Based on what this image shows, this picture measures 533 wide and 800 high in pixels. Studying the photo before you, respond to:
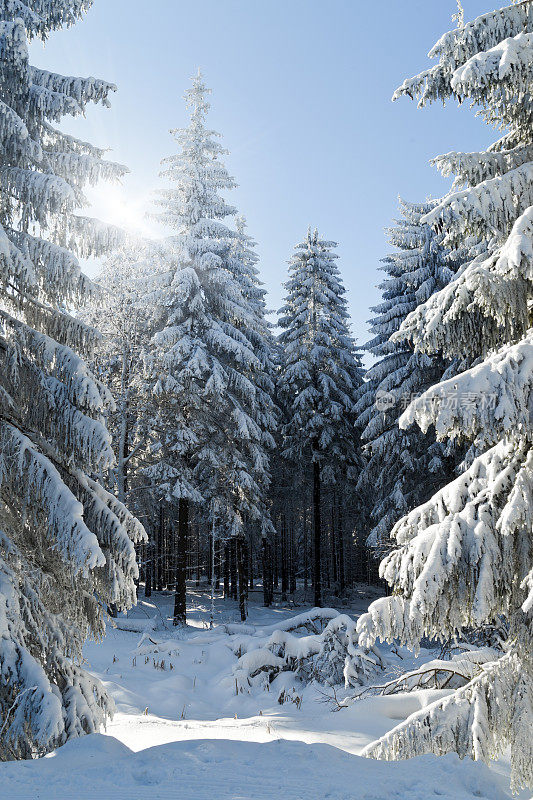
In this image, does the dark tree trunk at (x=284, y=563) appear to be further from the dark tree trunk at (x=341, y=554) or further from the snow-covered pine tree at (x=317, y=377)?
the snow-covered pine tree at (x=317, y=377)

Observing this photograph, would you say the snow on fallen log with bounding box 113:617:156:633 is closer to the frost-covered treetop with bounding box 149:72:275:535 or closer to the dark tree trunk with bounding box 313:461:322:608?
the frost-covered treetop with bounding box 149:72:275:535

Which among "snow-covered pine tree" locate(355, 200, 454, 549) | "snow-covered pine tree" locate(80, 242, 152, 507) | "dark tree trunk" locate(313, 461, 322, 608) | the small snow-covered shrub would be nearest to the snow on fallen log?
"snow-covered pine tree" locate(80, 242, 152, 507)

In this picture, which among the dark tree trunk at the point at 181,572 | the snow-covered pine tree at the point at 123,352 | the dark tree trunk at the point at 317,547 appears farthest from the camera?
the dark tree trunk at the point at 317,547

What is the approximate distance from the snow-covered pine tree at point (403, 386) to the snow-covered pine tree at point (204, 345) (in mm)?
4365

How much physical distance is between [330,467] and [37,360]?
18.7 metres

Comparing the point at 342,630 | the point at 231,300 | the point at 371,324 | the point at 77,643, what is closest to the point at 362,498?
the point at 371,324

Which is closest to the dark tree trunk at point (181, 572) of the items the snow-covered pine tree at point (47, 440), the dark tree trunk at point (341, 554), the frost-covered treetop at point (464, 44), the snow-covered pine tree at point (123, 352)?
the snow-covered pine tree at point (123, 352)

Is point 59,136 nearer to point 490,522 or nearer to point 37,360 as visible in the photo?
point 37,360

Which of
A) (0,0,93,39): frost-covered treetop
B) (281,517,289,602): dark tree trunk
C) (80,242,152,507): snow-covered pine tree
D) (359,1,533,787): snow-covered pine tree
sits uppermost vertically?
(0,0,93,39): frost-covered treetop

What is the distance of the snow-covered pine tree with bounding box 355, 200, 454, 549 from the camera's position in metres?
18.1

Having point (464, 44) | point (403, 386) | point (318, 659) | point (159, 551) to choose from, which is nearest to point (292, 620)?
point (318, 659)

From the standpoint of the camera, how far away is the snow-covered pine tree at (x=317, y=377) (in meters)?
22.8

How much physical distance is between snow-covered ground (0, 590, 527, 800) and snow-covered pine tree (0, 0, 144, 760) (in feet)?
3.83

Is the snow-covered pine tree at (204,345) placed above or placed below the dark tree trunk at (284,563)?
above
